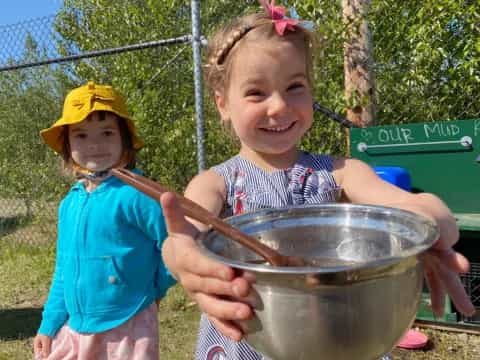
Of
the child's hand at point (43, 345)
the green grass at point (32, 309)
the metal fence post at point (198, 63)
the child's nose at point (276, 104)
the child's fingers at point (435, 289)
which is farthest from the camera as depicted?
the metal fence post at point (198, 63)

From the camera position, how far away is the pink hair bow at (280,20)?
1.23 m

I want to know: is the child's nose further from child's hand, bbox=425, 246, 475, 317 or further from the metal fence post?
the metal fence post

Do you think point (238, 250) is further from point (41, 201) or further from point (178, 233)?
point (41, 201)

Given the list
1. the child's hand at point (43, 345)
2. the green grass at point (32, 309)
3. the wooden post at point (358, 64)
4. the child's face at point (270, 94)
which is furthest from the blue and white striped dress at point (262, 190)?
the wooden post at point (358, 64)

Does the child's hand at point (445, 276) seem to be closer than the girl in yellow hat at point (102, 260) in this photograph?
Yes

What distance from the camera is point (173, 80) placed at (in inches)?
202

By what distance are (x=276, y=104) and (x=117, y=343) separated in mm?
1278

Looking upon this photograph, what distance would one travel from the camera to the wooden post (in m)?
3.72

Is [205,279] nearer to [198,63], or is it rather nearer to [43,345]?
[43,345]

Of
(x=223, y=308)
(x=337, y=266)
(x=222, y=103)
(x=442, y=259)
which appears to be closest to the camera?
(x=337, y=266)

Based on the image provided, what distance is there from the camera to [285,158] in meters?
1.34

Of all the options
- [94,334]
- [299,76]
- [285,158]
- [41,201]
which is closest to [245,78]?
[299,76]

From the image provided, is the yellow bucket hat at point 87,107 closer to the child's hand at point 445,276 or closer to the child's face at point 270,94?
the child's face at point 270,94

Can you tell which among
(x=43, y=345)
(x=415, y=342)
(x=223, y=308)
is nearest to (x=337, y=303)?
(x=223, y=308)
